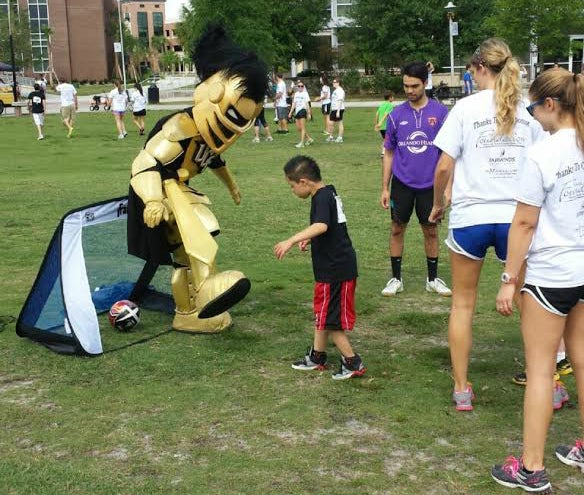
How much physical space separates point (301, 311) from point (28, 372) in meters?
2.31

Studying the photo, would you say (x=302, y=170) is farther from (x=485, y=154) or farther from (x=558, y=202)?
(x=558, y=202)

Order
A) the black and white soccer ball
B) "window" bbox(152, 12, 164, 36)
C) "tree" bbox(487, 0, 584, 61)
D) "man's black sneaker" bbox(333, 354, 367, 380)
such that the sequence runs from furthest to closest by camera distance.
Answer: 1. "window" bbox(152, 12, 164, 36)
2. "tree" bbox(487, 0, 584, 61)
3. the black and white soccer ball
4. "man's black sneaker" bbox(333, 354, 367, 380)

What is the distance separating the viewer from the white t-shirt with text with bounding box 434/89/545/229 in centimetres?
437

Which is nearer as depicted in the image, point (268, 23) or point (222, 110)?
point (222, 110)

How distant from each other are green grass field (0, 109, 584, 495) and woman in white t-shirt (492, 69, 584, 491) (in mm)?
453

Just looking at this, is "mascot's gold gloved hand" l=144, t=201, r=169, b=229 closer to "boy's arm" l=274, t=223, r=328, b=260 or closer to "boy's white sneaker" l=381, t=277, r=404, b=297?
"boy's arm" l=274, t=223, r=328, b=260

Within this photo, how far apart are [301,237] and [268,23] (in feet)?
117

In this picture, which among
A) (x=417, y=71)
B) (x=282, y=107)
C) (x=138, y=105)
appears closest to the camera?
(x=417, y=71)

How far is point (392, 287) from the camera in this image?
7031mm

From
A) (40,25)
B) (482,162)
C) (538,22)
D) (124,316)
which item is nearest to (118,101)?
(124,316)

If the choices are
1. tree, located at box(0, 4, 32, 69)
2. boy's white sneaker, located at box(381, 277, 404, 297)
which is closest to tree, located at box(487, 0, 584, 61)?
boy's white sneaker, located at box(381, 277, 404, 297)

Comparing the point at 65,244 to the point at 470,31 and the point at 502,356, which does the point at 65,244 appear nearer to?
the point at 502,356

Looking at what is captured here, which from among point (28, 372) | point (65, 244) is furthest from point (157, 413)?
point (65, 244)

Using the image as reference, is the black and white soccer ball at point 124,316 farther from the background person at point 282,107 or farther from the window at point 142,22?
the window at point 142,22
